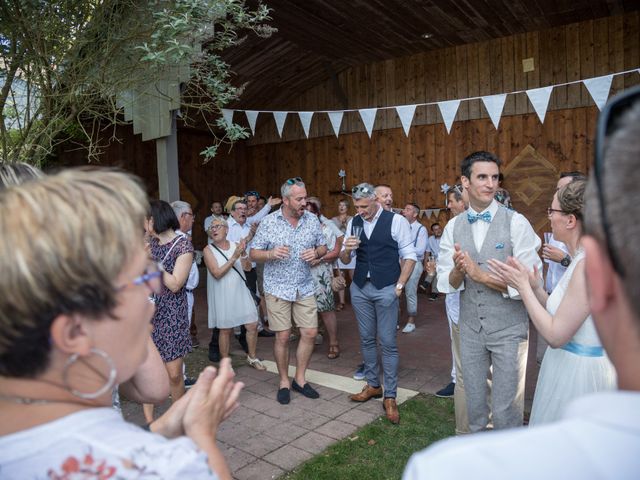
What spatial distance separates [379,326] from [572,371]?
221cm

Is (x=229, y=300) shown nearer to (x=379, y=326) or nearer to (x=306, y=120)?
(x=379, y=326)

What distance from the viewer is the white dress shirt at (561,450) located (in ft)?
1.93

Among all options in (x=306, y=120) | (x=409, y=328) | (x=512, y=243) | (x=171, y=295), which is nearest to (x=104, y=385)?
(x=512, y=243)

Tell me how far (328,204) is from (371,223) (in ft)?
25.2

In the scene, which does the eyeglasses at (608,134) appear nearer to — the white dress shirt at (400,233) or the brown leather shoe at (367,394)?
the white dress shirt at (400,233)

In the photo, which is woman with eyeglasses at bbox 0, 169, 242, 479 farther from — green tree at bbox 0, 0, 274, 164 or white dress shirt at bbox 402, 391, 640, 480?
green tree at bbox 0, 0, 274, 164

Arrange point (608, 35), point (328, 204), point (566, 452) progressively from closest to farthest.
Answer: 1. point (566, 452)
2. point (608, 35)
3. point (328, 204)

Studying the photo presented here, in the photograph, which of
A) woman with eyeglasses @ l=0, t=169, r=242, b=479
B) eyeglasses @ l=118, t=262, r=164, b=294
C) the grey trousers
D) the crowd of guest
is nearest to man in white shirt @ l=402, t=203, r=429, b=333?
the grey trousers

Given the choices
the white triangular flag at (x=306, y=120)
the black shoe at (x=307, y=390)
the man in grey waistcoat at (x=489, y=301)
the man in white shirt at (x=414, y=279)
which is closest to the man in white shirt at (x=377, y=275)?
the black shoe at (x=307, y=390)

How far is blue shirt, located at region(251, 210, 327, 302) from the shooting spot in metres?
4.55

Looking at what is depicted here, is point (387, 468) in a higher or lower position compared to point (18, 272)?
lower

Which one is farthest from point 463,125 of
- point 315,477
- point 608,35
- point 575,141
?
point 315,477

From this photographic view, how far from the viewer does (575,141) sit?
9.33 metres

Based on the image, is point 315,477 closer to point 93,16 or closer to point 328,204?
point 93,16
